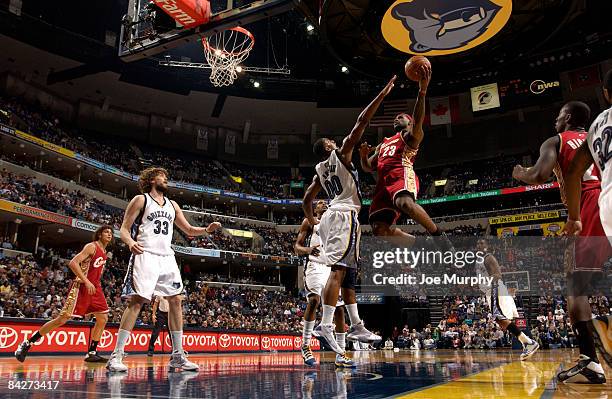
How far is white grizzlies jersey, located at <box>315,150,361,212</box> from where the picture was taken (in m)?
5.35

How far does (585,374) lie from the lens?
3297mm

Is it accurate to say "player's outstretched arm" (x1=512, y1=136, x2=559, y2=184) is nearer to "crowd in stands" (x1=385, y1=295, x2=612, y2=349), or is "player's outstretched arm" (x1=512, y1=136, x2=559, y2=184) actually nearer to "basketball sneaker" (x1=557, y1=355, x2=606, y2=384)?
"basketball sneaker" (x1=557, y1=355, x2=606, y2=384)

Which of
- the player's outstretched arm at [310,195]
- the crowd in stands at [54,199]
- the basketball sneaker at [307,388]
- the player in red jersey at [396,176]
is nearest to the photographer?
the basketball sneaker at [307,388]

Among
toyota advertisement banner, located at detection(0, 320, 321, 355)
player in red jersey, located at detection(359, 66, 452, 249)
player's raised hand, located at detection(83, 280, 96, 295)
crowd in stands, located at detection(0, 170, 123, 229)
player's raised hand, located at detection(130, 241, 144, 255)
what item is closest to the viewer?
player's raised hand, located at detection(130, 241, 144, 255)

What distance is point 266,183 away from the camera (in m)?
38.2

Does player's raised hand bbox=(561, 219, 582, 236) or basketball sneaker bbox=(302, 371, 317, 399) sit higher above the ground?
player's raised hand bbox=(561, 219, 582, 236)

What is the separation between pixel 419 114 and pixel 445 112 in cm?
2629

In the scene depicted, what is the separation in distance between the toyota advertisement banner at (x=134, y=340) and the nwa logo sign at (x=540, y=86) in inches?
663

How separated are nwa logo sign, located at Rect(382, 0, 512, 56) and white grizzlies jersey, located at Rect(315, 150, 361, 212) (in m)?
13.8

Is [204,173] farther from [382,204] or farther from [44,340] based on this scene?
[382,204]

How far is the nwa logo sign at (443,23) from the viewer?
17.6 m

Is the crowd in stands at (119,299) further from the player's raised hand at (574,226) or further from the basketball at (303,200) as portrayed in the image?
the player's raised hand at (574,226)

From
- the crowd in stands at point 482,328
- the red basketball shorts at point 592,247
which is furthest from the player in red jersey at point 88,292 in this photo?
the crowd in stands at point 482,328

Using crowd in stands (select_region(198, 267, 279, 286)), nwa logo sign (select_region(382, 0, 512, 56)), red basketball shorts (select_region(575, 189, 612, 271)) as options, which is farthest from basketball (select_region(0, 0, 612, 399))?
crowd in stands (select_region(198, 267, 279, 286))
